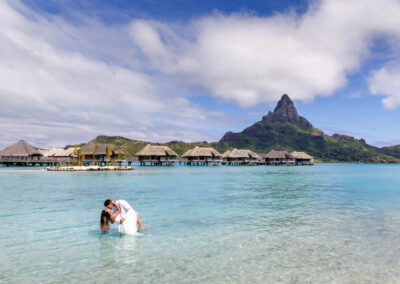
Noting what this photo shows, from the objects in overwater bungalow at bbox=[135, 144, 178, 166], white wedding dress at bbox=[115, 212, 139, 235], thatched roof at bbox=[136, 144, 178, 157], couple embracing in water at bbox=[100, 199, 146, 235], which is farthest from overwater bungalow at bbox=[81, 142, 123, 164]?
white wedding dress at bbox=[115, 212, 139, 235]

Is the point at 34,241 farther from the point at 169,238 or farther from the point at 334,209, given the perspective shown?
the point at 334,209

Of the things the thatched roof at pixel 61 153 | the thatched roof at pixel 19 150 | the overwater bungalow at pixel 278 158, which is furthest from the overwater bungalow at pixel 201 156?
the thatched roof at pixel 19 150

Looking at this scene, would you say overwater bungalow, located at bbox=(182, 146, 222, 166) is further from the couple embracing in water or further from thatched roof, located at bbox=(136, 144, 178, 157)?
the couple embracing in water

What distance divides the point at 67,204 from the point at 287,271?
44.9 ft

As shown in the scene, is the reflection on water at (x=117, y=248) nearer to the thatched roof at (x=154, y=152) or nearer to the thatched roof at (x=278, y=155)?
the thatched roof at (x=154, y=152)

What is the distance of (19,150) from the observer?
79.9 m

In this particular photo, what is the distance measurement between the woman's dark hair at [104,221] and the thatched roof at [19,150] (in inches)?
3429

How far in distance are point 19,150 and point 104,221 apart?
88342 millimetres

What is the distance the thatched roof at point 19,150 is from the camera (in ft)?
258

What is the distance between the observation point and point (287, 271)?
581cm

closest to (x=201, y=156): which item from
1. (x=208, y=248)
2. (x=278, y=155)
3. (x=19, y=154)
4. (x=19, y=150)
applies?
(x=278, y=155)

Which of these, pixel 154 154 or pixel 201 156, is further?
pixel 201 156

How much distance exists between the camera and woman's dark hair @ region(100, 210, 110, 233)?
28.1 feet

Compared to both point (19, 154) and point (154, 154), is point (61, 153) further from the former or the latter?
point (154, 154)
